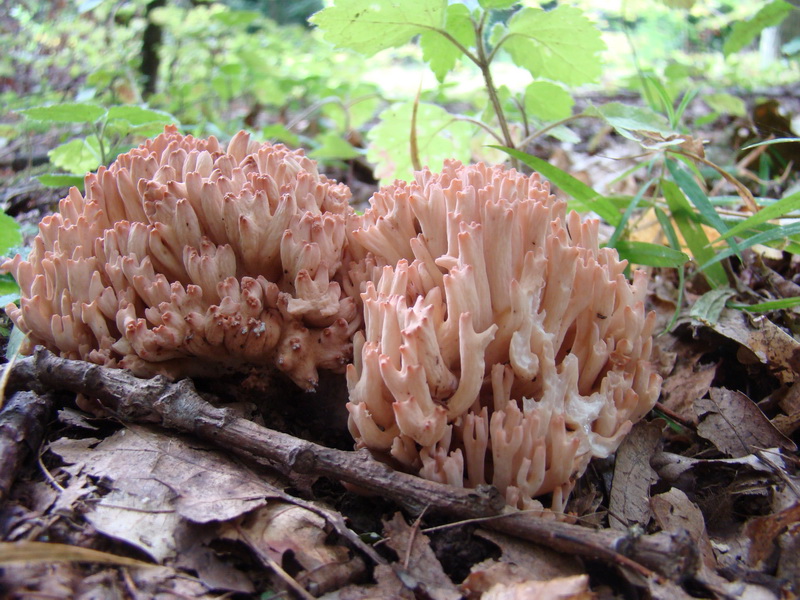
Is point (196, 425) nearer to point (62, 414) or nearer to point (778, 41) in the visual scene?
point (62, 414)

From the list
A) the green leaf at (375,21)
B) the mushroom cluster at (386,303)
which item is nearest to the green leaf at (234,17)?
the green leaf at (375,21)

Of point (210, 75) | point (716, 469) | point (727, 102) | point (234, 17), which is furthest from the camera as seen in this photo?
point (210, 75)

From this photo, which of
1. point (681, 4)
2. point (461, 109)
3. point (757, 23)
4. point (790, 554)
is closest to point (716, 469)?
point (790, 554)

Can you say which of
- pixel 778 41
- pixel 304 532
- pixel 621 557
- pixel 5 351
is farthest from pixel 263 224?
pixel 778 41

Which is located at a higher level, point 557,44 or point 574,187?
point 557,44

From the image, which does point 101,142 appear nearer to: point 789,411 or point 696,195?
point 696,195

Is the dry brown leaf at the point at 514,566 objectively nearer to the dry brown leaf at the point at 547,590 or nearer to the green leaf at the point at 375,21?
the dry brown leaf at the point at 547,590

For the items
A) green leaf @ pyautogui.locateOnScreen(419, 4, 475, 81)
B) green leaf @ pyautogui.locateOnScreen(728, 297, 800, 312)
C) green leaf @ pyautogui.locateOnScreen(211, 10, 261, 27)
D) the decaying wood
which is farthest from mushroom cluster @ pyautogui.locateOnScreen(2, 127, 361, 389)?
green leaf @ pyautogui.locateOnScreen(211, 10, 261, 27)
